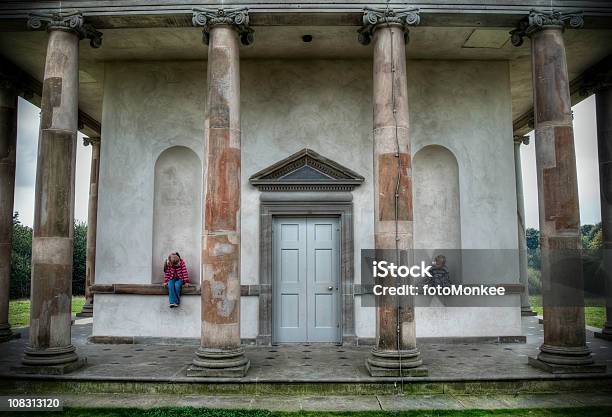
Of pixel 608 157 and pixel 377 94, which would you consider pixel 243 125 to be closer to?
pixel 377 94

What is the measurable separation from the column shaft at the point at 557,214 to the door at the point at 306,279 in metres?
4.30

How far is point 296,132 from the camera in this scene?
11547mm

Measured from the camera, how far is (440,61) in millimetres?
11898

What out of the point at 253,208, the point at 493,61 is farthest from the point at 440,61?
the point at 253,208

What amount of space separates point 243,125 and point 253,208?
1.97m

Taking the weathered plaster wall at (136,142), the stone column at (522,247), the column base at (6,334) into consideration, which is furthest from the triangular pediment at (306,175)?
the stone column at (522,247)

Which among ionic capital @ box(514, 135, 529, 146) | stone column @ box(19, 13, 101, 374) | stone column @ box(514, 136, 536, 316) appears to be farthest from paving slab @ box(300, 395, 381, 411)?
ionic capital @ box(514, 135, 529, 146)

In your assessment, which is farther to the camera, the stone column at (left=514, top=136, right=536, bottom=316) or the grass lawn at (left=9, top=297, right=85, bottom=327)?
the stone column at (left=514, top=136, right=536, bottom=316)

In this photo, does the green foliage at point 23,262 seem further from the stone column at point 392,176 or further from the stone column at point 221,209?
the stone column at point 392,176

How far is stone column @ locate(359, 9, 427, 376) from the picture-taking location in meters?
8.22

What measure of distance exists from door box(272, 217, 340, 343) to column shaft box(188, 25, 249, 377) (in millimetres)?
2768

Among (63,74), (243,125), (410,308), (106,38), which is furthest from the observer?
(243,125)

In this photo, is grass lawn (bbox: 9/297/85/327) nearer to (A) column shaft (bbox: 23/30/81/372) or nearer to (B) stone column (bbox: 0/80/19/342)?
(B) stone column (bbox: 0/80/19/342)

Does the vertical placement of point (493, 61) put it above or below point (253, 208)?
above
